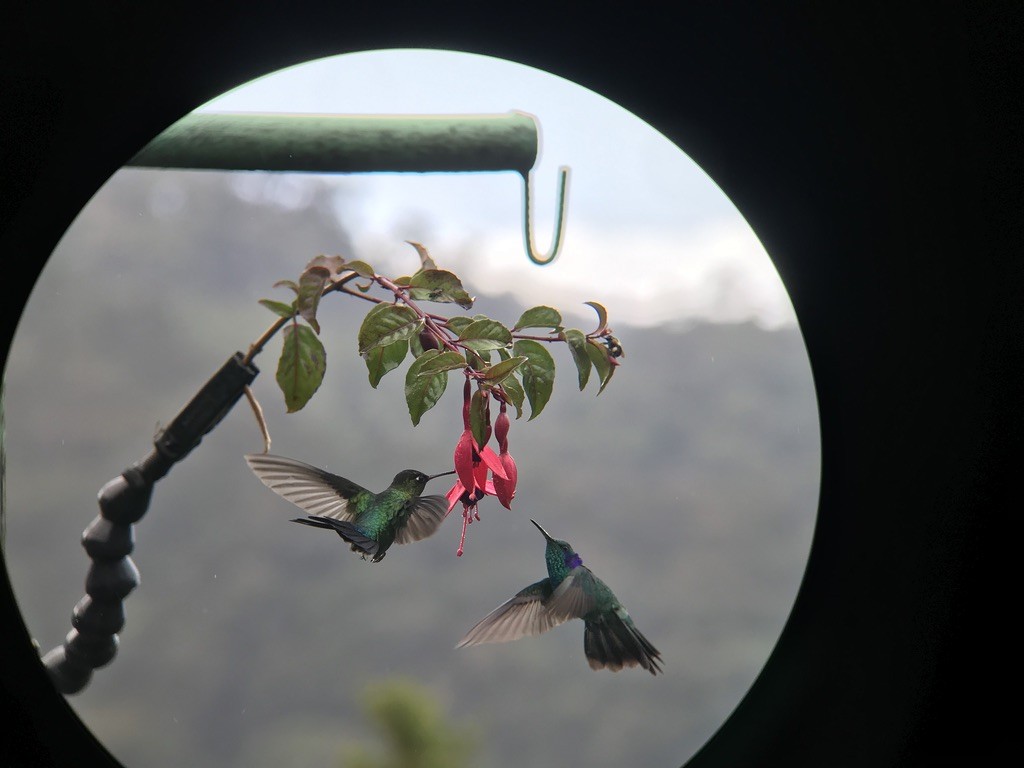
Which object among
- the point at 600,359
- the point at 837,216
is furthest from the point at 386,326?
the point at 837,216

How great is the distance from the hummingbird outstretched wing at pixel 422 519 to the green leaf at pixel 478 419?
0.08 metres

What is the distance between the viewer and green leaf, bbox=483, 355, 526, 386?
42 centimetres

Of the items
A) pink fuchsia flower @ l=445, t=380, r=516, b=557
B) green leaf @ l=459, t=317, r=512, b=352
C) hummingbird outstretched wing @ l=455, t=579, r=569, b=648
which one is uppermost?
green leaf @ l=459, t=317, r=512, b=352

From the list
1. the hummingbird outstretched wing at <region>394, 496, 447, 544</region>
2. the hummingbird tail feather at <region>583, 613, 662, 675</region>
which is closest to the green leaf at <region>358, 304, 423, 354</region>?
the hummingbird outstretched wing at <region>394, 496, 447, 544</region>

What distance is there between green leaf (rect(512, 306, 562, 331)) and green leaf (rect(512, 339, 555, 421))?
0.6 inches

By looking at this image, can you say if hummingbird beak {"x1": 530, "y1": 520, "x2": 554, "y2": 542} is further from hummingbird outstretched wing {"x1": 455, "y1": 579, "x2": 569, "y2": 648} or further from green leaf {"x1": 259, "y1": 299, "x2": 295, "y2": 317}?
green leaf {"x1": 259, "y1": 299, "x2": 295, "y2": 317}

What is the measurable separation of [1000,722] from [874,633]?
0.39 ft

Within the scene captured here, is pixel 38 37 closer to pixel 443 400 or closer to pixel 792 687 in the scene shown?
pixel 443 400

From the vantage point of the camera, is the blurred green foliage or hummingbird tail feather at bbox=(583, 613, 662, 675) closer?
hummingbird tail feather at bbox=(583, 613, 662, 675)

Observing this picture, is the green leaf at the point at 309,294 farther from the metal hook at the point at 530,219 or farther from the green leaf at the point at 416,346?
the metal hook at the point at 530,219

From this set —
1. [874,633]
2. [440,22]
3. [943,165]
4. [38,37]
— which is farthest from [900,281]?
[38,37]

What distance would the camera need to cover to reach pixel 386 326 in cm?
43

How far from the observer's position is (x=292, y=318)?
0.43 meters

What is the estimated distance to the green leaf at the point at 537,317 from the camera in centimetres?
47
